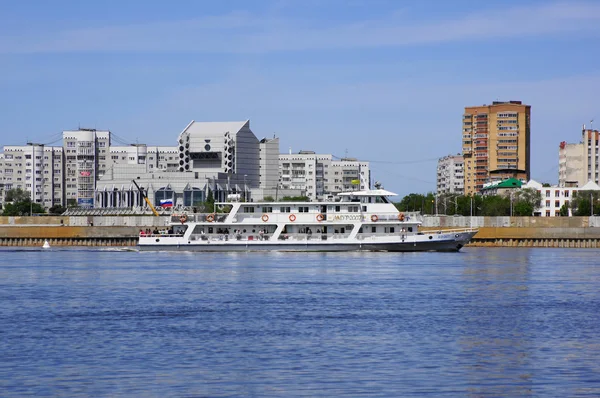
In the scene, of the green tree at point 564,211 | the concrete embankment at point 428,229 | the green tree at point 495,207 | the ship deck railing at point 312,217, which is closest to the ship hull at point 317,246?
the ship deck railing at point 312,217

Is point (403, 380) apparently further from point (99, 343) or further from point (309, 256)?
point (309, 256)

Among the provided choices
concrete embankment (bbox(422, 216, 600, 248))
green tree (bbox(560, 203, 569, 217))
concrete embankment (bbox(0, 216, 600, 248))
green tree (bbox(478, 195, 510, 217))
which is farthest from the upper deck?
green tree (bbox(560, 203, 569, 217))

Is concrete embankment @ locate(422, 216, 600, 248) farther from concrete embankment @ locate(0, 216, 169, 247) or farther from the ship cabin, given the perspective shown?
concrete embankment @ locate(0, 216, 169, 247)

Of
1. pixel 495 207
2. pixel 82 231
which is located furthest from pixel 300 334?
pixel 495 207

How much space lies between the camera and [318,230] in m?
101

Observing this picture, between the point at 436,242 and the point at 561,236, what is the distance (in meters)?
44.9

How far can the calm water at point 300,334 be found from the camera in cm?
2983

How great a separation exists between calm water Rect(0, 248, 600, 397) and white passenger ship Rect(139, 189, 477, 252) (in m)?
26.9

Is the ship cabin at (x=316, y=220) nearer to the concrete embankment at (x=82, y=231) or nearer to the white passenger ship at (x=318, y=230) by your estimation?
the white passenger ship at (x=318, y=230)

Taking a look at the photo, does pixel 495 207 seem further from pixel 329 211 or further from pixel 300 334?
pixel 300 334

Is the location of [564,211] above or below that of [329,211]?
above

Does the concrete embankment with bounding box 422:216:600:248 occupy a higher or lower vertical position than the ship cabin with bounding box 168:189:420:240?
lower

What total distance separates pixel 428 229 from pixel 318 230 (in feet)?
145

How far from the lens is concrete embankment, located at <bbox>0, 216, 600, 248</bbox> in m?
140
